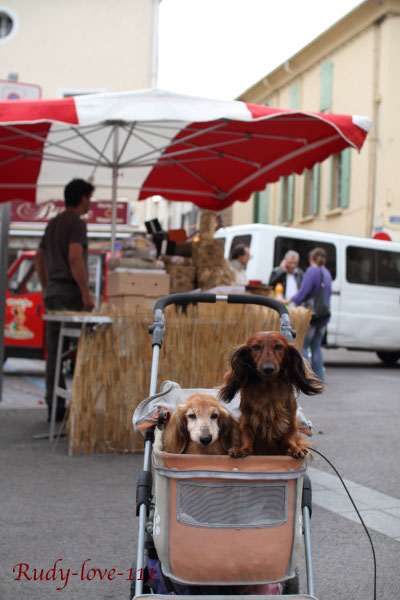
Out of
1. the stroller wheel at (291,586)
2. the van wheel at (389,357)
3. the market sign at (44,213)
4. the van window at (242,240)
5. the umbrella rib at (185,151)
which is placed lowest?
the van wheel at (389,357)

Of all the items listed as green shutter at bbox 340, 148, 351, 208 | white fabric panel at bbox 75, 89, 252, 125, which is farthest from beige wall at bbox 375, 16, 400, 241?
white fabric panel at bbox 75, 89, 252, 125

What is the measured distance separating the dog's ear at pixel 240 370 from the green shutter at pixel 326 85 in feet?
71.7

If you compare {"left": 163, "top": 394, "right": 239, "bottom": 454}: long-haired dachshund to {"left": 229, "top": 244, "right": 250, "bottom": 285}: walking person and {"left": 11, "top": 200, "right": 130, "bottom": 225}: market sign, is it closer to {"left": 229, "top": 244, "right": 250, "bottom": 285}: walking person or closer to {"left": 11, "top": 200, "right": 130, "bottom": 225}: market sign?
{"left": 229, "top": 244, "right": 250, "bottom": 285}: walking person

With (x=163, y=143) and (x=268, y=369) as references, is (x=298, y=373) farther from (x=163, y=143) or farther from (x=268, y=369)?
(x=163, y=143)

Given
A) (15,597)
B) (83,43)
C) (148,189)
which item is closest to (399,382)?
(148,189)

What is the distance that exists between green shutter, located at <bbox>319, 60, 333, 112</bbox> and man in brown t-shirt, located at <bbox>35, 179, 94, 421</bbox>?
1801 cm

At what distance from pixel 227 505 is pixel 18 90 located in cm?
573

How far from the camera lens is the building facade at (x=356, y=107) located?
2038cm

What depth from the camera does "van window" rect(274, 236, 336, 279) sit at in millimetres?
13719

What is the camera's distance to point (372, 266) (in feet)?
47.5

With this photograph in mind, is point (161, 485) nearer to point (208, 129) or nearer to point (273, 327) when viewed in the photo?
point (273, 327)

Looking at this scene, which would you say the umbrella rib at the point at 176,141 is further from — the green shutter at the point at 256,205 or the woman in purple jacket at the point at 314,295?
the green shutter at the point at 256,205

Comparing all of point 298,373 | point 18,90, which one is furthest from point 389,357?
point 298,373

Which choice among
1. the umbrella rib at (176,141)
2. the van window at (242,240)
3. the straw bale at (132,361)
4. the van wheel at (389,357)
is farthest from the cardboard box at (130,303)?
the van wheel at (389,357)
